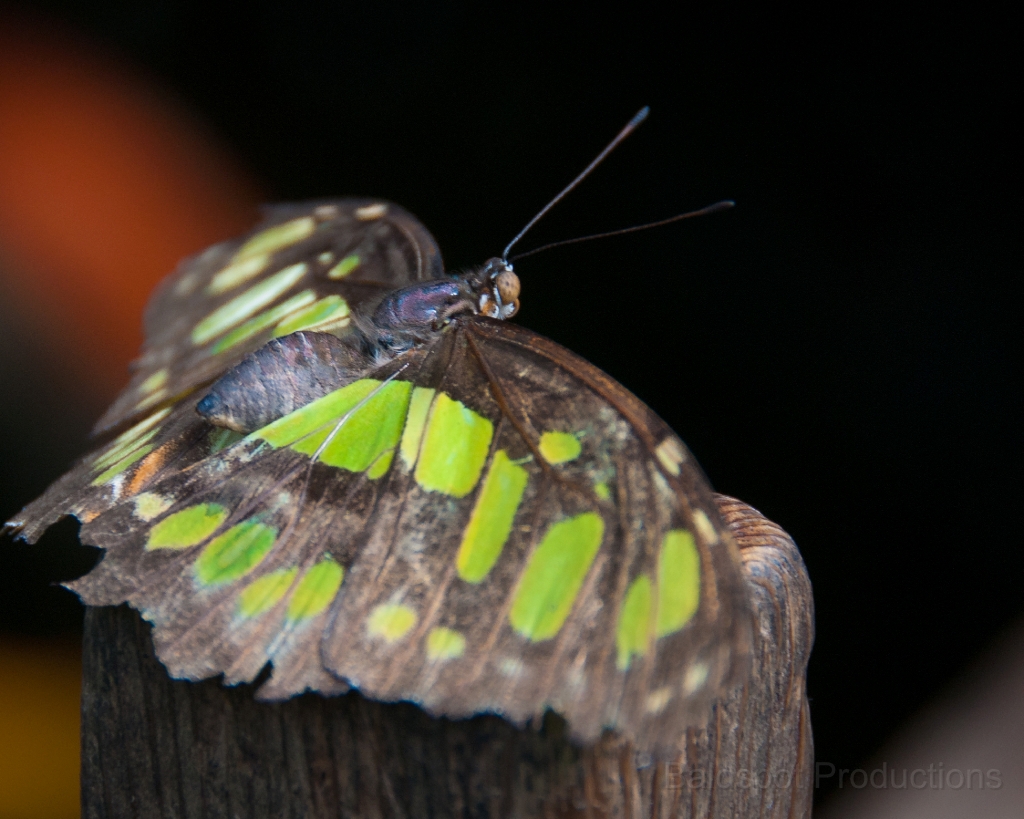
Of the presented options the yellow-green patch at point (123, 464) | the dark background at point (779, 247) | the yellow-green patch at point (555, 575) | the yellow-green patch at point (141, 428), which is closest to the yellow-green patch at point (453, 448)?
the yellow-green patch at point (555, 575)

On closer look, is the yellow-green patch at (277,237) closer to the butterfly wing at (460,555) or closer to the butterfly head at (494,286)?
the butterfly head at (494,286)

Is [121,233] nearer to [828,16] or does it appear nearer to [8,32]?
[8,32]

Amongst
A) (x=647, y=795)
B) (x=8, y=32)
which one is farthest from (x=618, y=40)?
(x=647, y=795)

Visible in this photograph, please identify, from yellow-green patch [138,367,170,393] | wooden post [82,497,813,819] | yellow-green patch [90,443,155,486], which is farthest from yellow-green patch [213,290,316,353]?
wooden post [82,497,813,819]

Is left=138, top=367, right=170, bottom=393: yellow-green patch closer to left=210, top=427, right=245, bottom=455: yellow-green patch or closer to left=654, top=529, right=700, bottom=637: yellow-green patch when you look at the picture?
left=210, top=427, right=245, bottom=455: yellow-green patch

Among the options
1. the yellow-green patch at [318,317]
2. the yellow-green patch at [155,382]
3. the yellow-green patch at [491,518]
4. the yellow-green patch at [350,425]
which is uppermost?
the yellow-green patch at [155,382]
